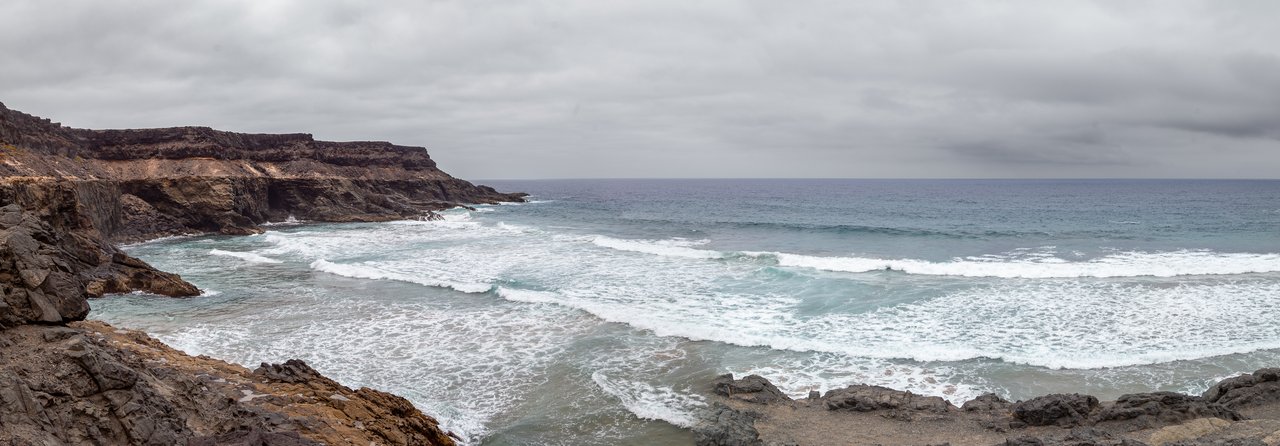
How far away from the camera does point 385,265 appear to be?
30109 mm

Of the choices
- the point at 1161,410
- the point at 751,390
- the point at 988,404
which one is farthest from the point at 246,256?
the point at 1161,410

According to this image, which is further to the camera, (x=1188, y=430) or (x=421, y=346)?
(x=421, y=346)

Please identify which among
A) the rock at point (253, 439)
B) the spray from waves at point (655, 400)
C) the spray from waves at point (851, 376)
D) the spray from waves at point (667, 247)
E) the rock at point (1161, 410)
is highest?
the rock at point (253, 439)

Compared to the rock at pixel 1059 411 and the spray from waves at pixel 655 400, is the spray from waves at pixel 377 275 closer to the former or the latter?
the spray from waves at pixel 655 400

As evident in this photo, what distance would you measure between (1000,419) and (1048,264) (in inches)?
849

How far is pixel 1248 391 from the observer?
11578mm

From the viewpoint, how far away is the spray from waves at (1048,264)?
87.5 ft

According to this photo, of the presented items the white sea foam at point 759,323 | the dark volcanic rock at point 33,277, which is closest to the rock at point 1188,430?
the white sea foam at point 759,323

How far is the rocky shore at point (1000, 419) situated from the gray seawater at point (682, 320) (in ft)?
4.05

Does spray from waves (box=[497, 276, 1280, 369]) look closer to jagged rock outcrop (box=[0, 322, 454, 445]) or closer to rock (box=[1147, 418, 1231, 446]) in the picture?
rock (box=[1147, 418, 1231, 446])

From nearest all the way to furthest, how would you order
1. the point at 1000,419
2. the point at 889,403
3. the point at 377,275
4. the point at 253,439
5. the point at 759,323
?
1. the point at 253,439
2. the point at 1000,419
3. the point at 889,403
4. the point at 759,323
5. the point at 377,275

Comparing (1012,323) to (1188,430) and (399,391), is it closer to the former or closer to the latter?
(1188,430)

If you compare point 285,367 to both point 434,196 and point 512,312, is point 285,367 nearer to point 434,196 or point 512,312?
point 512,312

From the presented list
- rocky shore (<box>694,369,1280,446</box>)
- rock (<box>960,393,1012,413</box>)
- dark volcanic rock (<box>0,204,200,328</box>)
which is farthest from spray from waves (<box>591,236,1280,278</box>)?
dark volcanic rock (<box>0,204,200,328</box>)
